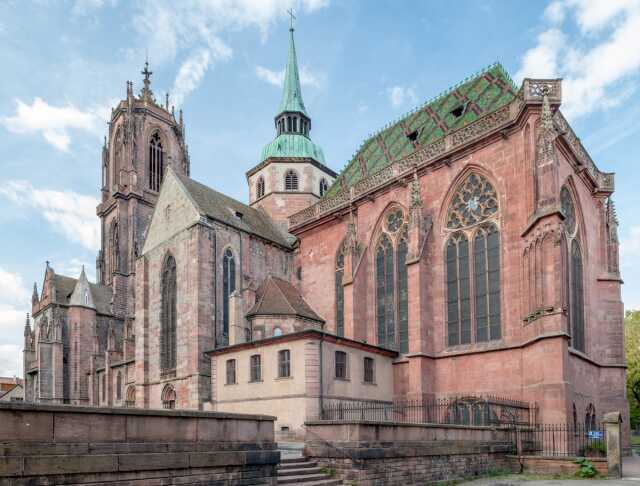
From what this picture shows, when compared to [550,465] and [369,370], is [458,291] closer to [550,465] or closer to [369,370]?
[369,370]

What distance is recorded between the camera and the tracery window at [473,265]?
78.6 ft

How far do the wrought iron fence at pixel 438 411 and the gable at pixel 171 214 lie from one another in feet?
43.1

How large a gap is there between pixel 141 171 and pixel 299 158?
19.9 metres

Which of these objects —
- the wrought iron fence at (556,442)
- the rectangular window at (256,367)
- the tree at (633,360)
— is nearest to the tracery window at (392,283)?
the rectangular window at (256,367)

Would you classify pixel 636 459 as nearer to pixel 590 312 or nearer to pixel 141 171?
pixel 590 312

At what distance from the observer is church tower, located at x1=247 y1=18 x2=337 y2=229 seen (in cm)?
4516

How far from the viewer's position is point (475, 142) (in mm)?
25094

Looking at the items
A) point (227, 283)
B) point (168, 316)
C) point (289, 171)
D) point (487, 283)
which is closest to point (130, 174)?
point (289, 171)

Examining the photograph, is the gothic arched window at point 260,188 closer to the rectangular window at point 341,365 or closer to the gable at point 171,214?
the gable at point 171,214

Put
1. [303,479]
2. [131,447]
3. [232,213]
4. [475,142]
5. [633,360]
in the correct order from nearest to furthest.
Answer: [131,447] < [303,479] < [475,142] < [232,213] < [633,360]

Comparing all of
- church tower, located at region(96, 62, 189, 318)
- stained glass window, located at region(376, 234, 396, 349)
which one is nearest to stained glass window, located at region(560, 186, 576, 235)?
stained glass window, located at region(376, 234, 396, 349)

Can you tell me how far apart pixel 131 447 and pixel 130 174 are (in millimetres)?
50526

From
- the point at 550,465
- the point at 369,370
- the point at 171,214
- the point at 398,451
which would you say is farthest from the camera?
the point at 171,214

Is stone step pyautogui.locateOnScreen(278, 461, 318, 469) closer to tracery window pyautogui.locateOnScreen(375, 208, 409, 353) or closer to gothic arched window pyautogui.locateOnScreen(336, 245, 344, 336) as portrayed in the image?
tracery window pyautogui.locateOnScreen(375, 208, 409, 353)
